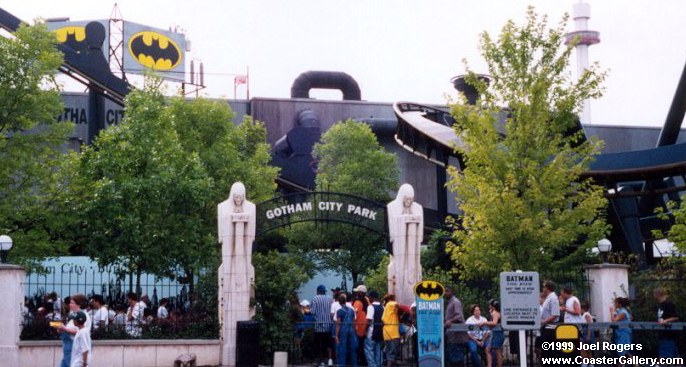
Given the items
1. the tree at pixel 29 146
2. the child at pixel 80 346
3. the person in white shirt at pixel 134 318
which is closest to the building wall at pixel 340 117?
the tree at pixel 29 146

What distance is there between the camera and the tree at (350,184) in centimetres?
4359

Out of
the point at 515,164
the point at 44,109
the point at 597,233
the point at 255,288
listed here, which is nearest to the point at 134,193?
the point at 44,109

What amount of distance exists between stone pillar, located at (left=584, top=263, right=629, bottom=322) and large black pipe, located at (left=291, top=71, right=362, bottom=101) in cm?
3786

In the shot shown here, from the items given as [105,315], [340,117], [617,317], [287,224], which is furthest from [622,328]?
[340,117]

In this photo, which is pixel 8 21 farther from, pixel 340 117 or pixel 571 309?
pixel 571 309

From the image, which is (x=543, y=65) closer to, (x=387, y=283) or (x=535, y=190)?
(x=535, y=190)

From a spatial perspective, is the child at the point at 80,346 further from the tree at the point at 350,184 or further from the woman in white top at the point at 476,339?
the tree at the point at 350,184

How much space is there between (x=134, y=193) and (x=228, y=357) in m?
9.04

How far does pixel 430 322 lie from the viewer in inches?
711

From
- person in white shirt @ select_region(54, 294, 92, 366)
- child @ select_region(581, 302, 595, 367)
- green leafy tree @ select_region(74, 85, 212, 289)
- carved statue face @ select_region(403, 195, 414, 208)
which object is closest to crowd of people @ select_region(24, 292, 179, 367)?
person in white shirt @ select_region(54, 294, 92, 366)

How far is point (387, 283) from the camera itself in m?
26.5

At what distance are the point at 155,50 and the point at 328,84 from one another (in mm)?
10780

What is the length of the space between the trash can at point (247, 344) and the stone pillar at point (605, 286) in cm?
796

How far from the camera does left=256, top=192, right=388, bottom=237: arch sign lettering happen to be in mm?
25156
